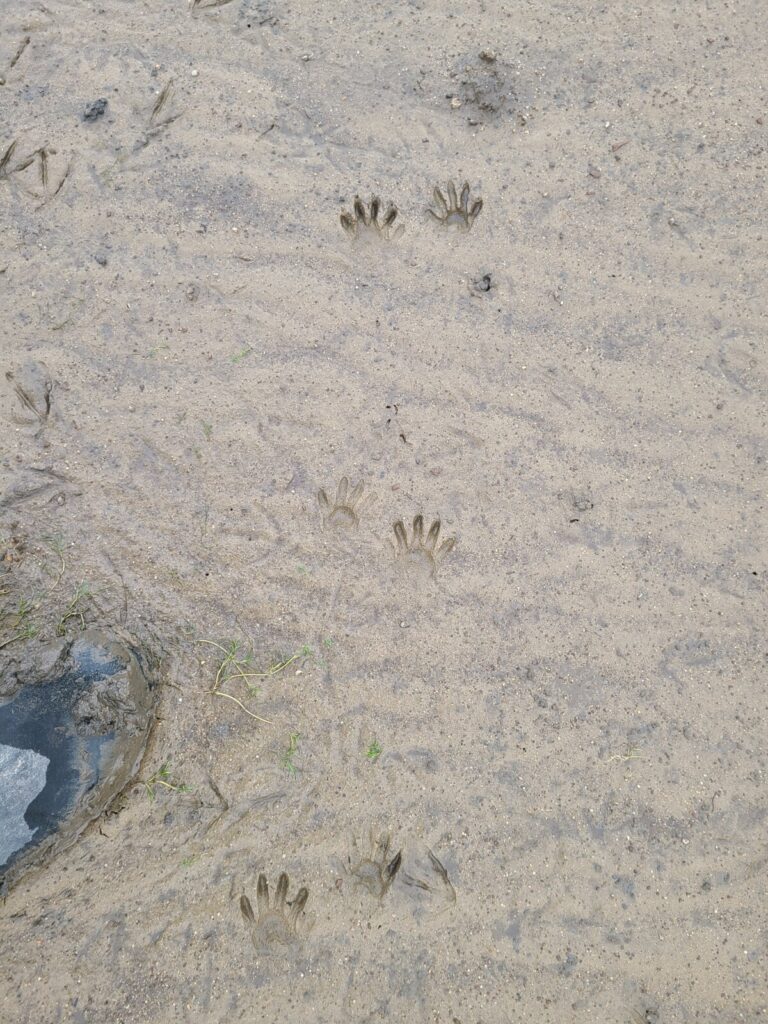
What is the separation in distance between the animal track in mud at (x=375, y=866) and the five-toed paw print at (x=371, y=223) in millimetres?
2292

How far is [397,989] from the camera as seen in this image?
2.10 m

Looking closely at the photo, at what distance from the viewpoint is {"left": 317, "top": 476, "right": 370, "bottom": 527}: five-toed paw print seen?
2.60 meters

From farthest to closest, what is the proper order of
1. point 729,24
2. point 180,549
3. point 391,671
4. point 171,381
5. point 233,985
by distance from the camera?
1. point 729,24
2. point 171,381
3. point 180,549
4. point 391,671
5. point 233,985

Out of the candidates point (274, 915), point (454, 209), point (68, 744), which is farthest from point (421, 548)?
point (454, 209)

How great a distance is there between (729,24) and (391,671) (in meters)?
3.25

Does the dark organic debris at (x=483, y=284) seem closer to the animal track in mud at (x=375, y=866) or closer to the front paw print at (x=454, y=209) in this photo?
the front paw print at (x=454, y=209)

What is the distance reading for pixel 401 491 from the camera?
2.63 m

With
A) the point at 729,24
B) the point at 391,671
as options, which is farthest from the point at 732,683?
the point at 729,24

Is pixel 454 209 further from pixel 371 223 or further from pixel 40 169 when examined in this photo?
pixel 40 169

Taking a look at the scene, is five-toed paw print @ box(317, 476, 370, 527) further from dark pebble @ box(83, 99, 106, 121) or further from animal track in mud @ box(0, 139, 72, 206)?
dark pebble @ box(83, 99, 106, 121)

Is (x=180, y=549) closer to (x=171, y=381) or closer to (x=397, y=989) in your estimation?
(x=171, y=381)

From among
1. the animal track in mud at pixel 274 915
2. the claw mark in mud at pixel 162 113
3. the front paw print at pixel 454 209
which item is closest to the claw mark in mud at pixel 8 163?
the claw mark in mud at pixel 162 113

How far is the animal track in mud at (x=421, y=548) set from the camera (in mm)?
2555

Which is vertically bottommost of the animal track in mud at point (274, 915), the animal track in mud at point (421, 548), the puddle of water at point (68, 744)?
the animal track in mud at point (274, 915)
